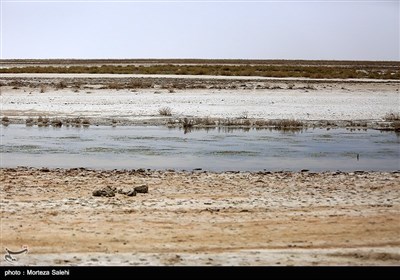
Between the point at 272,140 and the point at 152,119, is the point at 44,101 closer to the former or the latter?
the point at 152,119

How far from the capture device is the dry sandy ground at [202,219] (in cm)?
807

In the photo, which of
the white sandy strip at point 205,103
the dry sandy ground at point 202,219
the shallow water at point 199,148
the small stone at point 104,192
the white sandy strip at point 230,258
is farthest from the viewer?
the white sandy strip at point 205,103

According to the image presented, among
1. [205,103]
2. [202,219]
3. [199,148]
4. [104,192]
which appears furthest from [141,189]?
[205,103]

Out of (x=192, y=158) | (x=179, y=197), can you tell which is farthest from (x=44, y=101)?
(x=179, y=197)

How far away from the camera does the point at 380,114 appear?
30484 millimetres

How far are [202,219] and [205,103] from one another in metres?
22.8

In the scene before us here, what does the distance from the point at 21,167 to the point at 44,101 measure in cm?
1804

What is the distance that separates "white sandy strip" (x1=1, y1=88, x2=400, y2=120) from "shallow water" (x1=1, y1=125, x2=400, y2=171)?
417 cm

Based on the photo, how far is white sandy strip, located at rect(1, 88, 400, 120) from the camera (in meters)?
29.6

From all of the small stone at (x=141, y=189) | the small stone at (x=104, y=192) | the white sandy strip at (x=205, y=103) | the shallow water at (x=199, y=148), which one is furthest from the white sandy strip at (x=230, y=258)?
the white sandy strip at (x=205, y=103)

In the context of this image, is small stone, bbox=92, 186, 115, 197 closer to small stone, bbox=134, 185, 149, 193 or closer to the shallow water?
small stone, bbox=134, 185, 149, 193

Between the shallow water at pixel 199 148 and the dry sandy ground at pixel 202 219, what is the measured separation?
94.7 inches

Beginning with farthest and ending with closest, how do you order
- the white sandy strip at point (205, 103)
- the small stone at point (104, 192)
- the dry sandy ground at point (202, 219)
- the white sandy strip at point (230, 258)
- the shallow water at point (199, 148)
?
the white sandy strip at point (205, 103), the shallow water at point (199, 148), the small stone at point (104, 192), the dry sandy ground at point (202, 219), the white sandy strip at point (230, 258)

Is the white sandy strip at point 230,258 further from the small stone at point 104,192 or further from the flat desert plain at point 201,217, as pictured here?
the small stone at point 104,192
